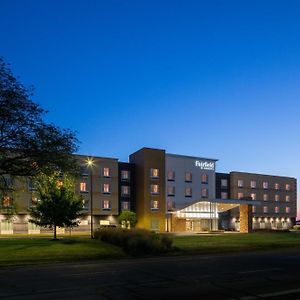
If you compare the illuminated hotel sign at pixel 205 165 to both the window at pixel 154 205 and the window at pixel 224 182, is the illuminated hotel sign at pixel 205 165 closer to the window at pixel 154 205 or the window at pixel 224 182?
the window at pixel 224 182

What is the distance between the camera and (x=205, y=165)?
3853 inches

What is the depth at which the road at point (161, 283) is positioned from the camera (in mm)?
12586

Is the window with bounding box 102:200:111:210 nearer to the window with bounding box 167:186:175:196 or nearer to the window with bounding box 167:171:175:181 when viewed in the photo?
the window with bounding box 167:186:175:196

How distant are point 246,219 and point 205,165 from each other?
2036 centimetres

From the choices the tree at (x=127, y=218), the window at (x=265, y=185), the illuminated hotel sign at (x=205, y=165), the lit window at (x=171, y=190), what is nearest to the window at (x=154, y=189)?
the lit window at (x=171, y=190)

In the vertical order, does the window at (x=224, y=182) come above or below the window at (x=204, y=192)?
above

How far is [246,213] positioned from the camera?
81.2 m

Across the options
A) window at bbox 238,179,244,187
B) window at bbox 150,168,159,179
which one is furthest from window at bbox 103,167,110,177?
window at bbox 238,179,244,187

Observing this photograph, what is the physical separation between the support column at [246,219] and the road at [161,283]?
6020 centimetres

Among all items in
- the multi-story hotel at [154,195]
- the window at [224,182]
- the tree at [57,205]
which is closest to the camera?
the tree at [57,205]

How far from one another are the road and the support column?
60197 mm

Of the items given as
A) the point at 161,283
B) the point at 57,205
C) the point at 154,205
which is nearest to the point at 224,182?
the point at 154,205

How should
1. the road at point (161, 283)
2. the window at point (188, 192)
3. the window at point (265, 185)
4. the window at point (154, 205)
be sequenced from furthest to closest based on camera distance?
the window at point (265, 185)
the window at point (188, 192)
the window at point (154, 205)
the road at point (161, 283)

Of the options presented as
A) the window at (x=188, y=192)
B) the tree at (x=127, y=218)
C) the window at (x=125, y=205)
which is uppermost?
the window at (x=188, y=192)
